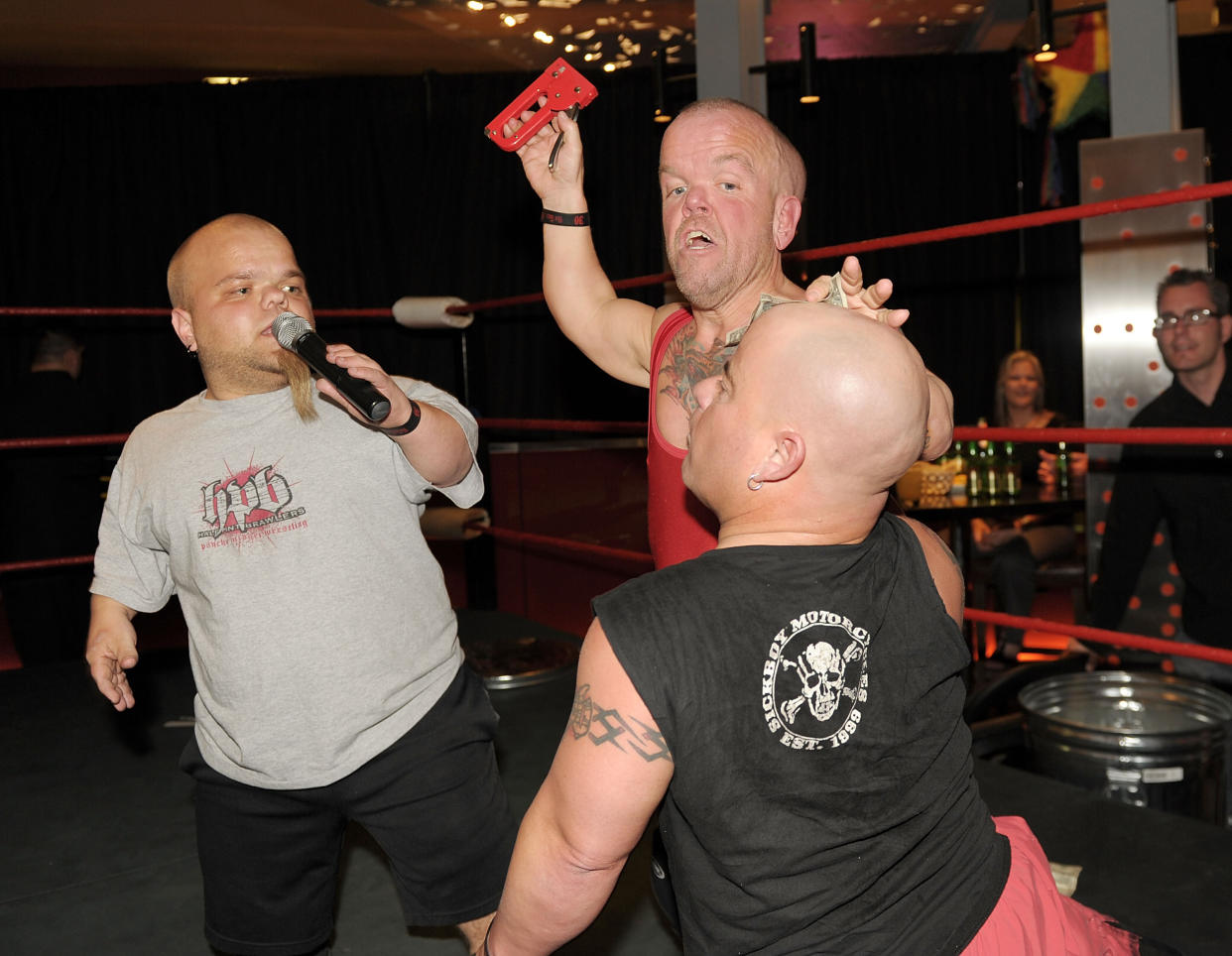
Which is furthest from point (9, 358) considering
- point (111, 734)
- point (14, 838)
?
point (14, 838)

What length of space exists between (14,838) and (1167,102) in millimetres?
3214

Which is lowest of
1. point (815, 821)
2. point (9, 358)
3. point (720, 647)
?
point (815, 821)

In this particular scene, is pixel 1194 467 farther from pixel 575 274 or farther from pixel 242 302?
pixel 242 302

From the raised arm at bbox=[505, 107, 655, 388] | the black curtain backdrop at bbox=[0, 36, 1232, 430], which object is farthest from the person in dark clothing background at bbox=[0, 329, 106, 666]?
the raised arm at bbox=[505, 107, 655, 388]

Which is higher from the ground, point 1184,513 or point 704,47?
point 704,47

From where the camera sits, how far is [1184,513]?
2.68 metres

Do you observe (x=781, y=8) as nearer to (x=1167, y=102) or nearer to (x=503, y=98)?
(x=503, y=98)

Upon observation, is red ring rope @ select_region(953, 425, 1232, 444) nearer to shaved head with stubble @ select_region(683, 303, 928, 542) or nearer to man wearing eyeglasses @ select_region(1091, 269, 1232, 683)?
shaved head with stubble @ select_region(683, 303, 928, 542)

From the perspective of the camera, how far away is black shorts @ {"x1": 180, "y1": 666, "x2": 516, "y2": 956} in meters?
1.44

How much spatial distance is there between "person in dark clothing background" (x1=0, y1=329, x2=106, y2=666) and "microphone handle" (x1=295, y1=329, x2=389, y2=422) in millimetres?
3309

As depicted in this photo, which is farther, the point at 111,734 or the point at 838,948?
the point at 111,734

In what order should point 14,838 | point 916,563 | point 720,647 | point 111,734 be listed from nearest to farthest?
1. point 720,647
2. point 916,563
3. point 14,838
4. point 111,734

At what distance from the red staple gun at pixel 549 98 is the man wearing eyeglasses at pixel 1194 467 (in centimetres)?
179

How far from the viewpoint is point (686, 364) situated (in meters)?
1.49
